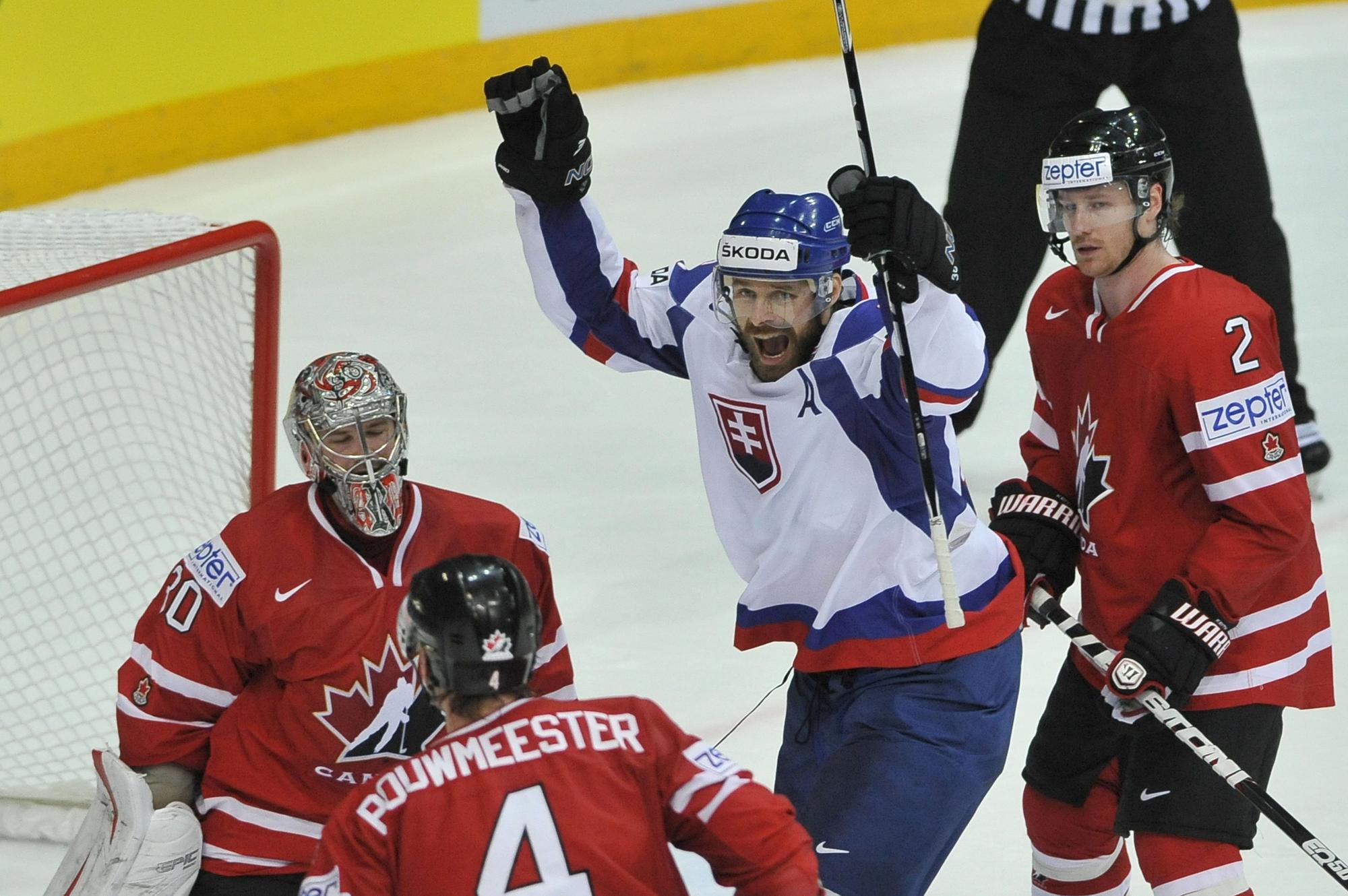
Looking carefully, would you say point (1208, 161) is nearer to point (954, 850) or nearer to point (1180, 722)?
point (954, 850)

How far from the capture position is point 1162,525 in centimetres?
255

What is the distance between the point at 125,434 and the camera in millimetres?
4527

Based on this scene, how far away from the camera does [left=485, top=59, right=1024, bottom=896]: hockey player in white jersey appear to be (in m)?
2.48

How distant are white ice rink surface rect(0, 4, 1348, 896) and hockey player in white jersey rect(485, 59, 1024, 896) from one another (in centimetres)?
66

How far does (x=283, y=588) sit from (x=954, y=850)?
1369 mm

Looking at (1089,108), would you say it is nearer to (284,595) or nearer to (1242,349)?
(1242,349)

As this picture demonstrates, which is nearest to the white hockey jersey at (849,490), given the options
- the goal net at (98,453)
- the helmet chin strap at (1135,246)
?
the helmet chin strap at (1135,246)

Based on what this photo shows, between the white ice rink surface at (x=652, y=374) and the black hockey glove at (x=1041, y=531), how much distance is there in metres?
0.67

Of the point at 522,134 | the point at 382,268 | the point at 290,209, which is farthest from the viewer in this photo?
the point at 290,209

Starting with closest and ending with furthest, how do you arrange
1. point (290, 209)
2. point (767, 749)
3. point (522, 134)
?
point (522, 134) → point (767, 749) → point (290, 209)

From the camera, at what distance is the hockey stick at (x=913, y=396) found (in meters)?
2.39

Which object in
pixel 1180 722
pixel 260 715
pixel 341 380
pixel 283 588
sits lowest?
pixel 1180 722

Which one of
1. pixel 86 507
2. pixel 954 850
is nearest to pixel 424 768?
pixel 954 850

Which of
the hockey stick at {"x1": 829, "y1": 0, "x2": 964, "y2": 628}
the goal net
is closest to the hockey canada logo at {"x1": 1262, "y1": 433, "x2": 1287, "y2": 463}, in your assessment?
the hockey stick at {"x1": 829, "y1": 0, "x2": 964, "y2": 628}
